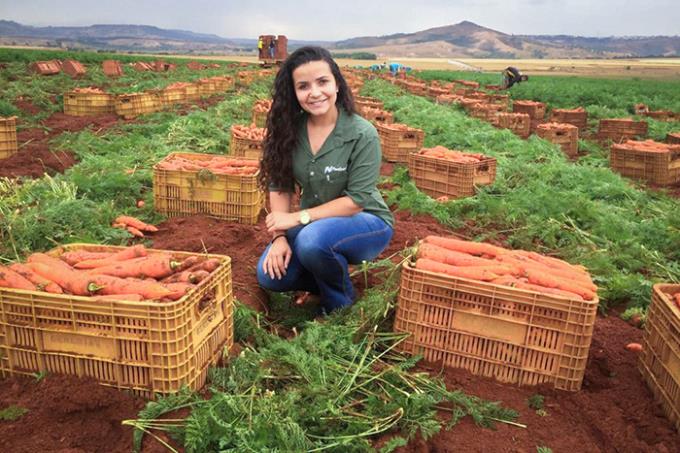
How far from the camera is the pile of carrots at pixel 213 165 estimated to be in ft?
21.5

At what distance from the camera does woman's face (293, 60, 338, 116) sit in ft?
13.2

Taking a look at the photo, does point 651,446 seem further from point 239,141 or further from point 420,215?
point 239,141

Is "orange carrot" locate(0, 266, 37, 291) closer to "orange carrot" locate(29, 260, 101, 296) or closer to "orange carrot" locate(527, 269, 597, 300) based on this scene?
"orange carrot" locate(29, 260, 101, 296)

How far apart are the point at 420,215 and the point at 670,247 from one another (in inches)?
119

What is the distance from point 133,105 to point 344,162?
41.4ft

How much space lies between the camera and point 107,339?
10.1 ft

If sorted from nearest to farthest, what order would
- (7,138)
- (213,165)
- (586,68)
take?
1. (213,165)
2. (7,138)
3. (586,68)

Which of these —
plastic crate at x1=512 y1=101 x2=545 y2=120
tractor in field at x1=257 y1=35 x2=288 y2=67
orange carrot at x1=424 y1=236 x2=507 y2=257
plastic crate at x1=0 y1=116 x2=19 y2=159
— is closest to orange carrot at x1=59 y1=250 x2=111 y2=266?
orange carrot at x1=424 y1=236 x2=507 y2=257

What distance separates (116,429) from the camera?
9.86 feet

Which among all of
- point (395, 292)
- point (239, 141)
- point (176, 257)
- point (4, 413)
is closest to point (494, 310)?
point (395, 292)

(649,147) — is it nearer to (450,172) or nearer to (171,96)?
(450,172)

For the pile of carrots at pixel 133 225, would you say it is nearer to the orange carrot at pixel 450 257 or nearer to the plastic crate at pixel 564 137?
the orange carrot at pixel 450 257

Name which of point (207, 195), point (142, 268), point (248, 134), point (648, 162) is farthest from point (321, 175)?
point (648, 162)

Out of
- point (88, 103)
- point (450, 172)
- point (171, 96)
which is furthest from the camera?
point (171, 96)
